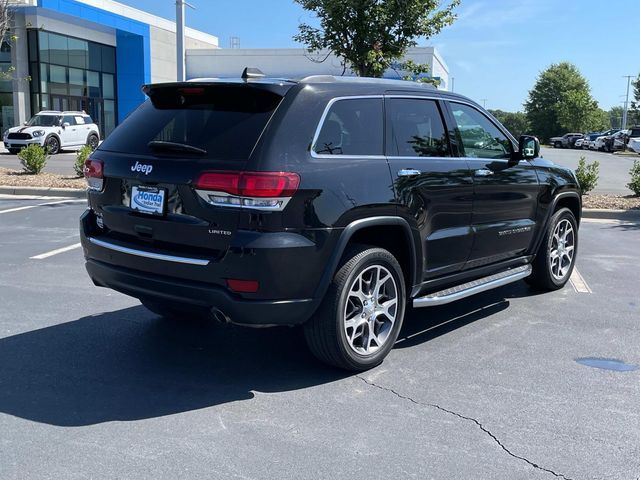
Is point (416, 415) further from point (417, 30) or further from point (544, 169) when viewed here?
point (417, 30)

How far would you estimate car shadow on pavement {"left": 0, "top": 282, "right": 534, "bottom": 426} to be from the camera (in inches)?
152

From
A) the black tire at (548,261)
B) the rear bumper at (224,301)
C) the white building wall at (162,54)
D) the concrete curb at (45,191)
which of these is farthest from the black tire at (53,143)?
the rear bumper at (224,301)

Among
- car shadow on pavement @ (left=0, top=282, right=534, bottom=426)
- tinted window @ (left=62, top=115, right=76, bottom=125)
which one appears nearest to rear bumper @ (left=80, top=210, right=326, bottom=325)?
car shadow on pavement @ (left=0, top=282, right=534, bottom=426)

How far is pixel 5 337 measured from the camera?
16.4 feet

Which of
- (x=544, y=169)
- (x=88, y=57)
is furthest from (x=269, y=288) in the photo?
(x=88, y=57)

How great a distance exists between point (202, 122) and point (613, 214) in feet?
31.8

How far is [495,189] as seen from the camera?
5512mm

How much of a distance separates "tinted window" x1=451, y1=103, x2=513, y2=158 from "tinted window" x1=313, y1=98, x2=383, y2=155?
1.02 metres

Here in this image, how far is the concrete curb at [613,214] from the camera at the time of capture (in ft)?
38.5

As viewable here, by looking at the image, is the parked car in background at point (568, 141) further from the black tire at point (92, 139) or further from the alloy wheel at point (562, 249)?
the alloy wheel at point (562, 249)

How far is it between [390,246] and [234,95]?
1.50 metres

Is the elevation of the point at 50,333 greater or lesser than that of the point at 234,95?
lesser

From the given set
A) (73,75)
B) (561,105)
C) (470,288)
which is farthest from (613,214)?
(561,105)

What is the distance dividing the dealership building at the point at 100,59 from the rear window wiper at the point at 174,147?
26.3 m
